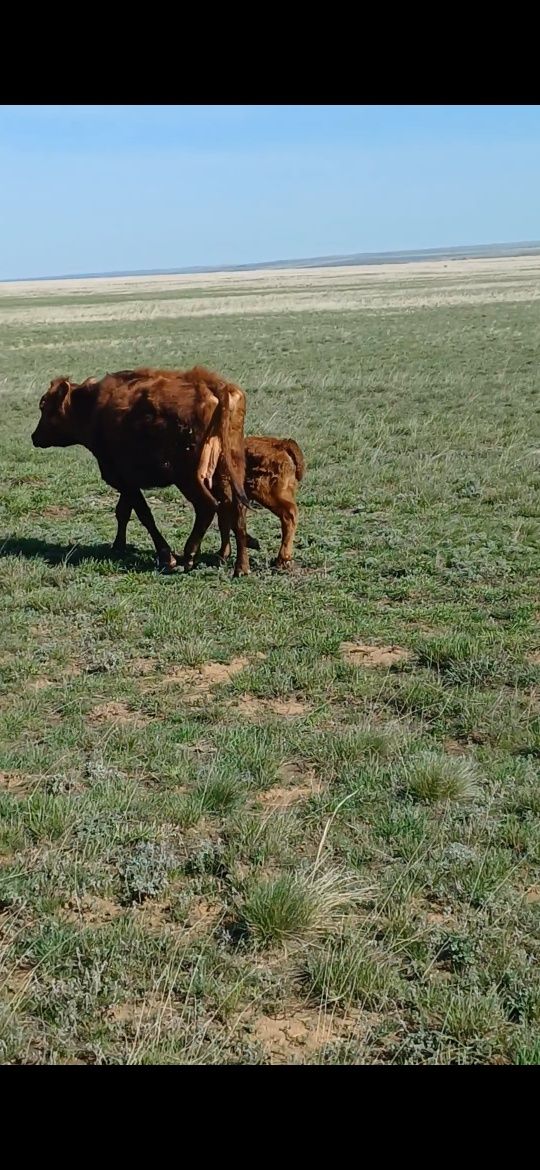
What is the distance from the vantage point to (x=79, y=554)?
28.1 feet

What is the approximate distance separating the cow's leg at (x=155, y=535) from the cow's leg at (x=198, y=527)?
144 millimetres

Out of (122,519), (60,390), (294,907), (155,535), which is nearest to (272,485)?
(155,535)

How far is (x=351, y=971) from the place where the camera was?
9.87 ft

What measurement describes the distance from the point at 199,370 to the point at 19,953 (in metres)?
5.80

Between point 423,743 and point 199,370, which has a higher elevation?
point 199,370

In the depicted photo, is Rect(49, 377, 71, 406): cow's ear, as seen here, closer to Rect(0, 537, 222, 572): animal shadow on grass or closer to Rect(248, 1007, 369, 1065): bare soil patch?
Rect(0, 537, 222, 572): animal shadow on grass

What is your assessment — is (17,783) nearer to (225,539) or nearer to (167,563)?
(167,563)

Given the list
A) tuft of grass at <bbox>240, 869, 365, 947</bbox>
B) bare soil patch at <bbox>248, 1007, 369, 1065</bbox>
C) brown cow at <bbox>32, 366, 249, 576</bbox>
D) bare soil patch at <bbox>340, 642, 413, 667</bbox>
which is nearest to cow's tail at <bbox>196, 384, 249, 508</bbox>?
brown cow at <bbox>32, 366, 249, 576</bbox>

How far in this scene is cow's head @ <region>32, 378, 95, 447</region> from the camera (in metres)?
8.66

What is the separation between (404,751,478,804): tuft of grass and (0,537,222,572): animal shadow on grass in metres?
4.22

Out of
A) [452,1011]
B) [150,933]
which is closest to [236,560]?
[150,933]

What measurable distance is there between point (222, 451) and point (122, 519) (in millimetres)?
1277
